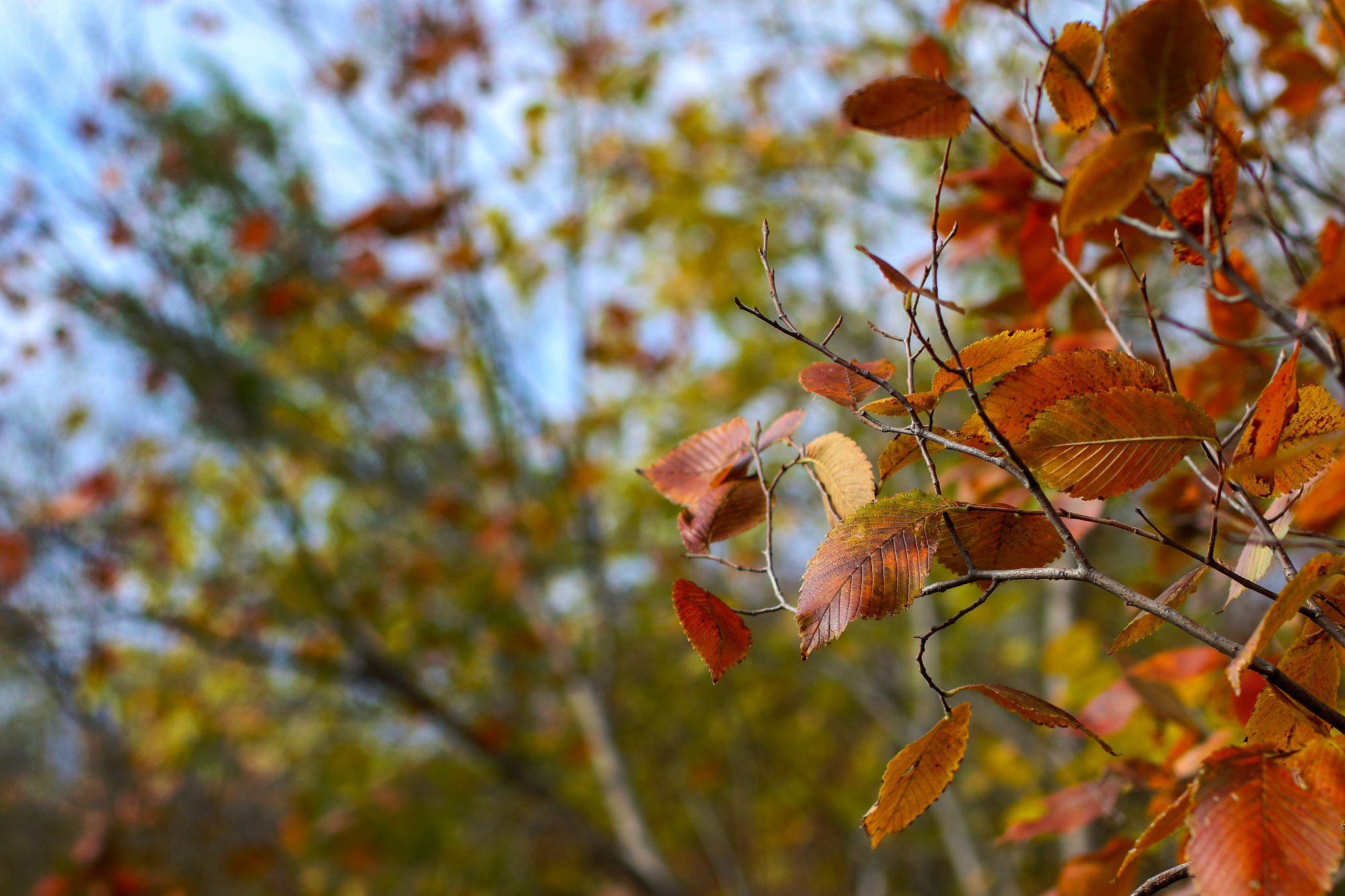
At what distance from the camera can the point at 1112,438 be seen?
1.27ft

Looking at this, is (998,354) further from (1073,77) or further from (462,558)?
(462,558)

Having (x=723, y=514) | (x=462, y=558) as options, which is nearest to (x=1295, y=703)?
(x=723, y=514)

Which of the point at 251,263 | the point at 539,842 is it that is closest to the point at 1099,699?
the point at 539,842

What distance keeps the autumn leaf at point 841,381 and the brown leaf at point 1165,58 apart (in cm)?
17

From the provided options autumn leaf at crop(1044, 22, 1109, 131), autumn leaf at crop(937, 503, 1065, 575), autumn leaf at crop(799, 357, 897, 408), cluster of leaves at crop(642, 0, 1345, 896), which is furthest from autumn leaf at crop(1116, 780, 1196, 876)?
autumn leaf at crop(1044, 22, 1109, 131)

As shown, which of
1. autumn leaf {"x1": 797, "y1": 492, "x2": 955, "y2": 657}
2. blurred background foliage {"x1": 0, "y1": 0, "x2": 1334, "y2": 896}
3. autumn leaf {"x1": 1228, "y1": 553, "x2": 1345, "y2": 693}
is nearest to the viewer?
autumn leaf {"x1": 1228, "y1": 553, "x2": 1345, "y2": 693}

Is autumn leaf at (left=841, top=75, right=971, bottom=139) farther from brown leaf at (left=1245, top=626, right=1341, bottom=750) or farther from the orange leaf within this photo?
Result: brown leaf at (left=1245, top=626, right=1341, bottom=750)

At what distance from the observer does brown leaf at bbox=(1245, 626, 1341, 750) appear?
1.27ft

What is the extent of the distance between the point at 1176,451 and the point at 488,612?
3564mm

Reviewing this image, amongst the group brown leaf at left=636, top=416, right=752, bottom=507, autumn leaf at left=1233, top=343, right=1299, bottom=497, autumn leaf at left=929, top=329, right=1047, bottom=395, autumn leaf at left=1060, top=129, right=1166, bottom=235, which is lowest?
autumn leaf at left=1233, top=343, right=1299, bottom=497

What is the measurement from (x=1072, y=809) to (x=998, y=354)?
1.47ft

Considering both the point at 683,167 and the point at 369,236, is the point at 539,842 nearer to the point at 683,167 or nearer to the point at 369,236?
the point at 369,236

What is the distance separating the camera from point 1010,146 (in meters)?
0.46

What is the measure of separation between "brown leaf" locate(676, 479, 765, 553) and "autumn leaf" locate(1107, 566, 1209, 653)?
0.20 metres
